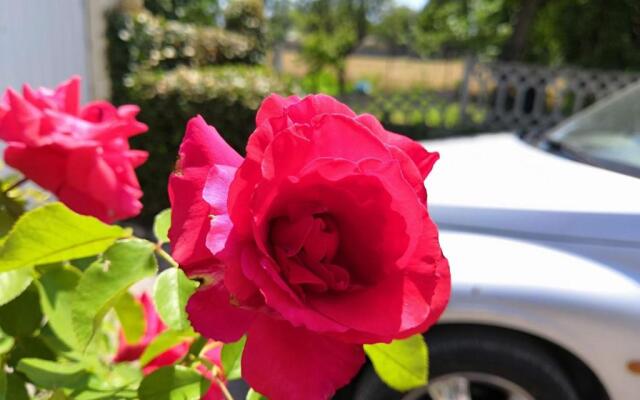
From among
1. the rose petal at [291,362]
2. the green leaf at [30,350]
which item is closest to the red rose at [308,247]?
the rose petal at [291,362]

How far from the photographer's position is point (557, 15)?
13.3 m

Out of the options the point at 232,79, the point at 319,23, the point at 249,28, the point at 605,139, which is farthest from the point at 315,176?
the point at 319,23

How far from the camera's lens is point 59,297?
0.80 m

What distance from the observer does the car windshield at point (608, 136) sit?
91.8 inches

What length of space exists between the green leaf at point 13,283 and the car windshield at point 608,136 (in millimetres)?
2011

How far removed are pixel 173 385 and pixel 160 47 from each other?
6.34 meters

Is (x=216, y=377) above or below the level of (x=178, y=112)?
above

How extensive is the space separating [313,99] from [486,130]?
9451mm

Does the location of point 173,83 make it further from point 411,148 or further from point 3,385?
point 411,148

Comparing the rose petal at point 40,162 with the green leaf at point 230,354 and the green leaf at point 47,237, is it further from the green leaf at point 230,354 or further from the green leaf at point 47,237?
the green leaf at point 230,354

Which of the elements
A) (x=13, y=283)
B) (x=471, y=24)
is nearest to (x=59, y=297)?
(x=13, y=283)

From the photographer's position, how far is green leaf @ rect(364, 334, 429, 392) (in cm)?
76

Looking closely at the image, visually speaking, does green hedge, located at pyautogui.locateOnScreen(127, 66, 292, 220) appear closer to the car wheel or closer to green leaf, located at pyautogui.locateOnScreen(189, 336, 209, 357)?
the car wheel

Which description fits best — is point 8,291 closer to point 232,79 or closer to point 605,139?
point 605,139
